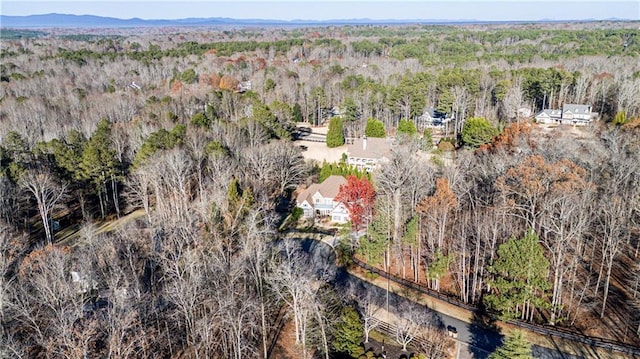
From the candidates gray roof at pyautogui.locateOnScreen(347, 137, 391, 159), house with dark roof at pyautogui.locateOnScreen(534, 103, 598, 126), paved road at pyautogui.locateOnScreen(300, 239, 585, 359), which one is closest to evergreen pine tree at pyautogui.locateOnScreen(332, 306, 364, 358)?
paved road at pyautogui.locateOnScreen(300, 239, 585, 359)

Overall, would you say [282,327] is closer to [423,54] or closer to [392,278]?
[392,278]

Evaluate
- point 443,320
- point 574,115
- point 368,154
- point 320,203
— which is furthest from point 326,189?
point 574,115

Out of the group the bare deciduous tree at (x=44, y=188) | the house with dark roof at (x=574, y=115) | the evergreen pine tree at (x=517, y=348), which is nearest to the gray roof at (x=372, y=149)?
the house with dark roof at (x=574, y=115)

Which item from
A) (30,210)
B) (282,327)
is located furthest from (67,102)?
(282,327)

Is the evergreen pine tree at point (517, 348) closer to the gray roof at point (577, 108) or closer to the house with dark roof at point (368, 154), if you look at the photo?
the house with dark roof at point (368, 154)

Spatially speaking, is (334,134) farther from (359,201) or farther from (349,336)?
(349,336)

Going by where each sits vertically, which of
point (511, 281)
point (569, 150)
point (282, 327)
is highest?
point (569, 150)

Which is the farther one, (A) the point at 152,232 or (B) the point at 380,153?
(B) the point at 380,153
